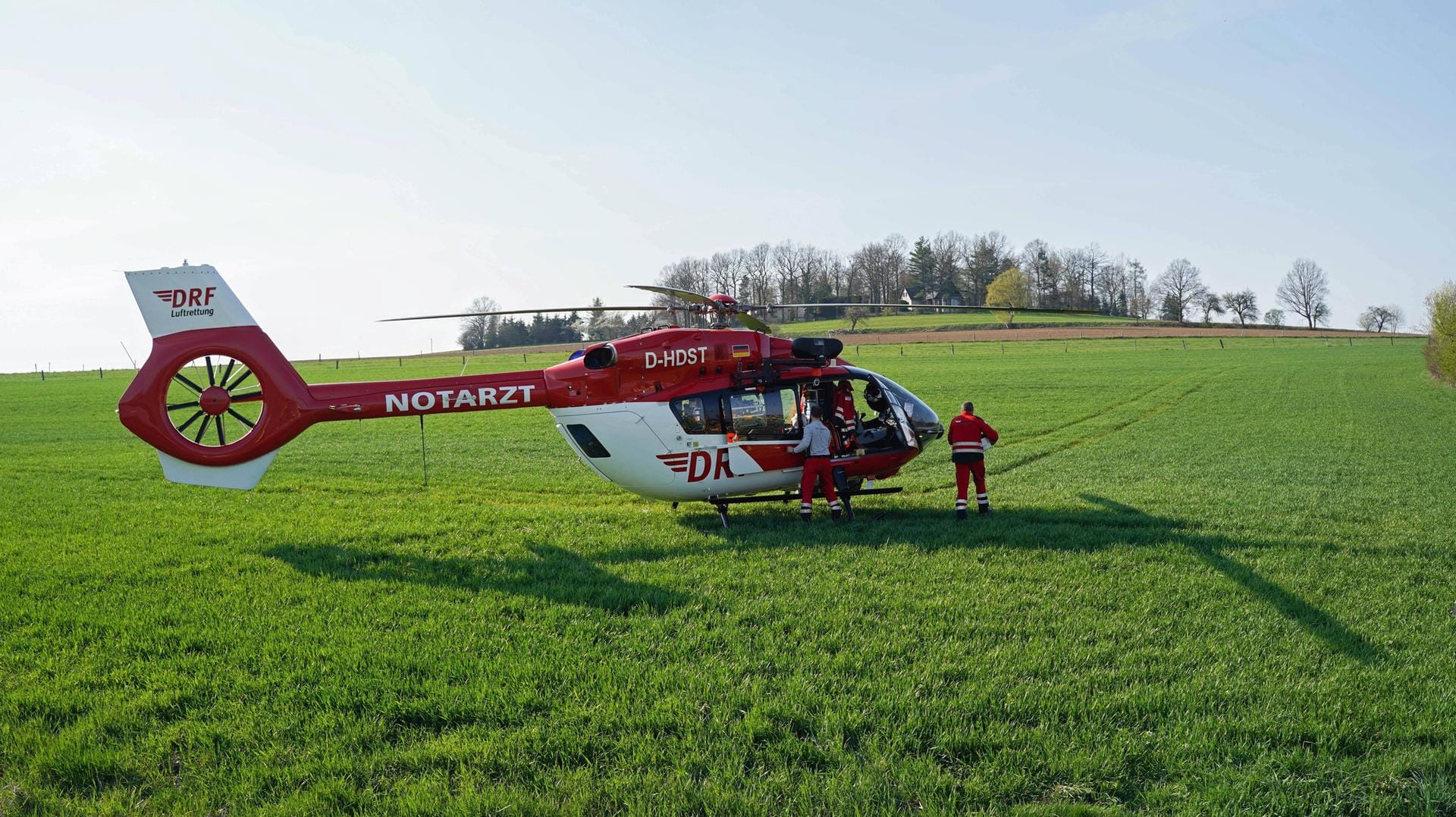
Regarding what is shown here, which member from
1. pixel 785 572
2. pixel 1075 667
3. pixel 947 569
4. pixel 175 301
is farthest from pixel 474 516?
pixel 1075 667

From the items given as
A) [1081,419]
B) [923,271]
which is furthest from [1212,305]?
[1081,419]

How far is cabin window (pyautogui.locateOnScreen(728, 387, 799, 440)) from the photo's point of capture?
43.7ft

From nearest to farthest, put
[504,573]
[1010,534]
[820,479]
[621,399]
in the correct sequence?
[504,573]
[1010,534]
[621,399]
[820,479]

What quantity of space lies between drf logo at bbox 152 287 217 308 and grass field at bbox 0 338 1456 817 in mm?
3145

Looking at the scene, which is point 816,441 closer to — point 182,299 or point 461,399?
point 461,399

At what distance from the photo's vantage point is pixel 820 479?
13.2 meters

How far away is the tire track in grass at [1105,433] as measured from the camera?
805 inches

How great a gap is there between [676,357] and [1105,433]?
17.8 meters

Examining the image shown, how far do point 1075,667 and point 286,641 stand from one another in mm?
6658

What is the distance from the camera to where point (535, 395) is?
12.6 m

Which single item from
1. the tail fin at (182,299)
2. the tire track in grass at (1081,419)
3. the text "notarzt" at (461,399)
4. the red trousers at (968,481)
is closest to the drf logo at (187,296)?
the tail fin at (182,299)

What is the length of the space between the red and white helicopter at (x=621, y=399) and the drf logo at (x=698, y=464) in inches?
0.9

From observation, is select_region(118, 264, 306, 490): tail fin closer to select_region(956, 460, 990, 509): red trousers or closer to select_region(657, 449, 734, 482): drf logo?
select_region(657, 449, 734, 482): drf logo

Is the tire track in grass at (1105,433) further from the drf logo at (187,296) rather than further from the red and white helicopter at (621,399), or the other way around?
the drf logo at (187,296)
